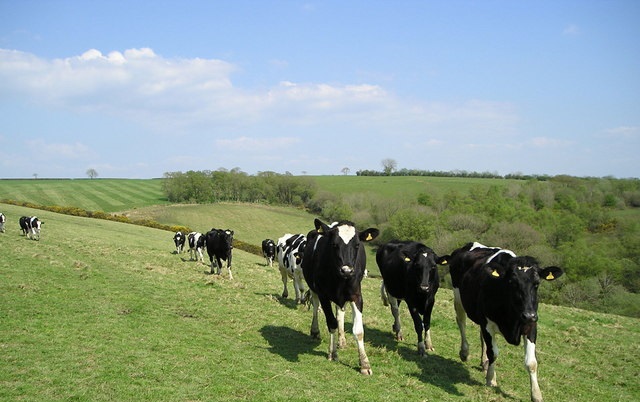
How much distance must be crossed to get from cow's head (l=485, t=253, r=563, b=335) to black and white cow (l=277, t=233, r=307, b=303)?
818cm

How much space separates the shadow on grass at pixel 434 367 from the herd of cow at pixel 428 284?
1.00 ft

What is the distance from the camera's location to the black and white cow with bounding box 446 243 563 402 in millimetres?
7910

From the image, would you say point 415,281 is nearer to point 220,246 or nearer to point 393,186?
point 220,246

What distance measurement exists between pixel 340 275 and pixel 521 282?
11.1 feet

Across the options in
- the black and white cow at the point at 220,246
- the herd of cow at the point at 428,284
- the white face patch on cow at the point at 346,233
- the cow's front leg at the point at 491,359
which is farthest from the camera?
the black and white cow at the point at 220,246

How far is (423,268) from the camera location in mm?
10875

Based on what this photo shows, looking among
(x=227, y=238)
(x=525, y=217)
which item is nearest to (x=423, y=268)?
(x=227, y=238)

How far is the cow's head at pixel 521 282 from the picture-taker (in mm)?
7832

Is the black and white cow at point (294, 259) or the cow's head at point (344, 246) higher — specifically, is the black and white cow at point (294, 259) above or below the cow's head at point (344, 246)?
below

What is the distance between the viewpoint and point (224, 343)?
1062cm

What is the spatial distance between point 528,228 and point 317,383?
59.6 m

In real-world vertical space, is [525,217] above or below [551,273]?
below

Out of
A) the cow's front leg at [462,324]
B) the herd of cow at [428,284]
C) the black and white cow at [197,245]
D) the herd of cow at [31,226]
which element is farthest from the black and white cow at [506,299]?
the herd of cow at [31,226]

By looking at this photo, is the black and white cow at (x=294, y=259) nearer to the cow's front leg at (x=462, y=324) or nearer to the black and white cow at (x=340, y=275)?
the black and white cow at (x=340, y=275)
